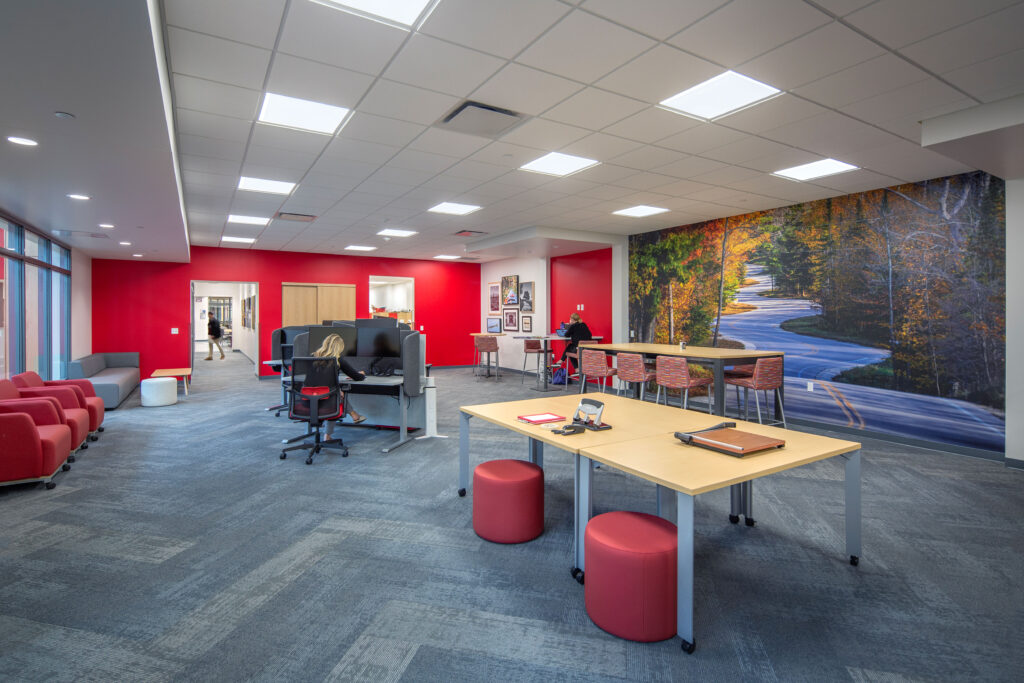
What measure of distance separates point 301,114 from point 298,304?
7.76m

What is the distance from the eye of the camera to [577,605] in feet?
7.34

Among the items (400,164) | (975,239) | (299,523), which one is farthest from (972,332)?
(299,523)

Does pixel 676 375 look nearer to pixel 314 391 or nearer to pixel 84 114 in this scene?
pixel 314 391

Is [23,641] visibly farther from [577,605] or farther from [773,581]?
[773,581]

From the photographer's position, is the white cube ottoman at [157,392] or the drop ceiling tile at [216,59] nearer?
the drop ceiling tile at [216,59]

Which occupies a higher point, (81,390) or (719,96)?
(719,96)

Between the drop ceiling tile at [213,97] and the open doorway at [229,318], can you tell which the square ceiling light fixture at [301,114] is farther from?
the open doorway at [229,318]

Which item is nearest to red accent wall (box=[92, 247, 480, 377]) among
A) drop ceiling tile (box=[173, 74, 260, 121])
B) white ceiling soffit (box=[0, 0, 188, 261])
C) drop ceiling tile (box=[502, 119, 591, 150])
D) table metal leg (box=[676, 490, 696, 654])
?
white ceiling soffit (box=[0, 0, 188, 261])

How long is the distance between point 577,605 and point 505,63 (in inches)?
114

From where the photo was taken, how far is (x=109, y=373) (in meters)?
7.89

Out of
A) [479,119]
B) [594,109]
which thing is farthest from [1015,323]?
[479,119]

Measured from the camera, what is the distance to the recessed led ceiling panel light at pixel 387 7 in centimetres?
229

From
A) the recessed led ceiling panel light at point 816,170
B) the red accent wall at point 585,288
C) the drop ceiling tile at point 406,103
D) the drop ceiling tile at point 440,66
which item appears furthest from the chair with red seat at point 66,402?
the red accent wall at point 585,288

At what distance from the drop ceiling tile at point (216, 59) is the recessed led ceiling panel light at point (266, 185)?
238cm
